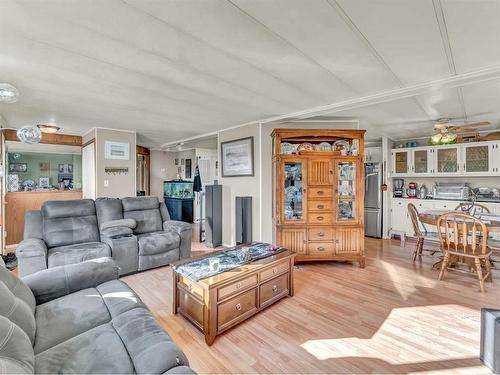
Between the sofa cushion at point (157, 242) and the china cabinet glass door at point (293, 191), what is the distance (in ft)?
5.31

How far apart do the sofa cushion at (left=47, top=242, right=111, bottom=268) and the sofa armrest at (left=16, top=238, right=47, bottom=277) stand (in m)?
0.07

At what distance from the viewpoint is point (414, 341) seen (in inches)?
77.0

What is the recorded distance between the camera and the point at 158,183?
751cm

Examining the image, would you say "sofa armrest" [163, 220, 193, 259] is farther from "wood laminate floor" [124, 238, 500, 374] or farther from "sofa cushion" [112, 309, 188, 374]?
"sofa cushion" [112, 309, 188, 374]

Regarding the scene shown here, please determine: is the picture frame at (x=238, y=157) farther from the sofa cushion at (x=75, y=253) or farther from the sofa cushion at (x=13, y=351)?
the sofa cushion at (x=13, y=351)

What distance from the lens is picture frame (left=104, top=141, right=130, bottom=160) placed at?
4.60 metres

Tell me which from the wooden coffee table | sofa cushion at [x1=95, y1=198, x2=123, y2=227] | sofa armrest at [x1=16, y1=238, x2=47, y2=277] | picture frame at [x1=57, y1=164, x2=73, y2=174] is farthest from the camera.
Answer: picture frame at [x1=57, y1=164, x2=73, y2=174]

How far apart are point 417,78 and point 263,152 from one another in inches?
88.4

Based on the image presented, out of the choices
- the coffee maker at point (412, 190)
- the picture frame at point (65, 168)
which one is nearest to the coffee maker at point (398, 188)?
the coffee maker at point (412, 190)

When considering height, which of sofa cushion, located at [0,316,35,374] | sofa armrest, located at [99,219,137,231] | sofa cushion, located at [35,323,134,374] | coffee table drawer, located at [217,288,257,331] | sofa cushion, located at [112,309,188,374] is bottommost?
coffee table drawer, located at [217,288,257,331]

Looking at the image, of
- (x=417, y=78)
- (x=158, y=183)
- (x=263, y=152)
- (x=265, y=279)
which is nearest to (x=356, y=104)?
(x=417, y=78)

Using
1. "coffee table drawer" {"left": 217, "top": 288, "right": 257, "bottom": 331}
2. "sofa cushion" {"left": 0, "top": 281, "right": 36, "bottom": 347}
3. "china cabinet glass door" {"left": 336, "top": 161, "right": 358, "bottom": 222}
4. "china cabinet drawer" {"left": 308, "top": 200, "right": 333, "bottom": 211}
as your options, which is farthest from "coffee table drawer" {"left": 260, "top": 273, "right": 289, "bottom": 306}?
"sofa cushion" {"left": 0, "top": 281, "right": 36, "bottom": 347}

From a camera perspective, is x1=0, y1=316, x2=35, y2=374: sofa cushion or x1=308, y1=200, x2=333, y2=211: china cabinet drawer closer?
x1=0, y1=316, x2=35, y2=374: sofa cushion

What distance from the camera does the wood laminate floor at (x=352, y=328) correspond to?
67.9 inches
